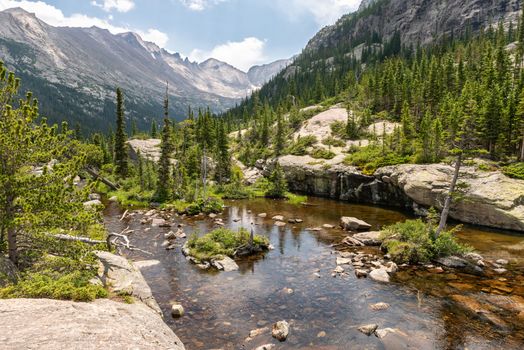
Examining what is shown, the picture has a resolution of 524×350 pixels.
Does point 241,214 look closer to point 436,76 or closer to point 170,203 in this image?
point 170,203

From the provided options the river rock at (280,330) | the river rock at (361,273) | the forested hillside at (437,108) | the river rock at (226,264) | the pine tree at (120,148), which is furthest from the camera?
the pine tree at (120,148)

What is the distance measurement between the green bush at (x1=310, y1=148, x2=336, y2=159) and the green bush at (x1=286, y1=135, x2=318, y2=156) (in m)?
2.67

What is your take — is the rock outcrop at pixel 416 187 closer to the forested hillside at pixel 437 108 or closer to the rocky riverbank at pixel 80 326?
the forested hillside at pixel 437 108

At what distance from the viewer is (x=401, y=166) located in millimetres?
50156

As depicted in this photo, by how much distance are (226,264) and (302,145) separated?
170ft

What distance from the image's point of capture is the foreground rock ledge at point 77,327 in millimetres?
8391

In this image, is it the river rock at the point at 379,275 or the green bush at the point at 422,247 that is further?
the green bush at the point at 422,247

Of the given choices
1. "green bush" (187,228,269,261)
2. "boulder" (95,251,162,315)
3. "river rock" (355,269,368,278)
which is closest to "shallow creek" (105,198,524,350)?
"river rock" (355,269,368,278)

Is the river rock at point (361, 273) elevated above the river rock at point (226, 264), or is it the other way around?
the river rock at point (226, 264)

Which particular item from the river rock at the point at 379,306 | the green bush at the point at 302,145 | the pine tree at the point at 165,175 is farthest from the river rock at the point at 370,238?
the green bush at the point at 302,145

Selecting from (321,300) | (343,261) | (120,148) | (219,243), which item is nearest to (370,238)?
(343,261)

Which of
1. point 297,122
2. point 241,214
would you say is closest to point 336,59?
point 297,122

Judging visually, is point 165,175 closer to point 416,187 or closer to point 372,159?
point 372,159

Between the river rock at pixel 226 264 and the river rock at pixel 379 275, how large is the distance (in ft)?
32.9
